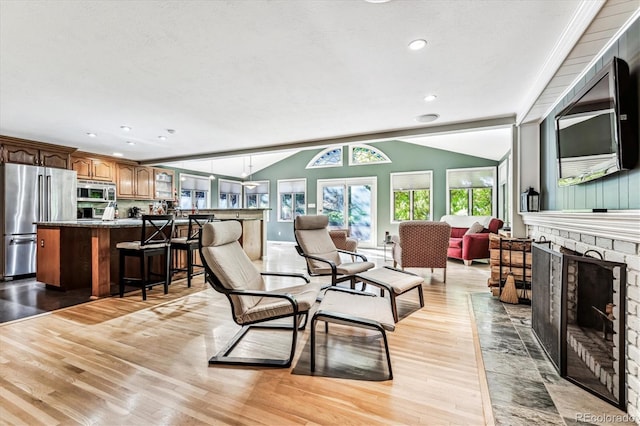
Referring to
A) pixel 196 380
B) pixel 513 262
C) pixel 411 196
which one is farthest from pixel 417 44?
pixel 411 196

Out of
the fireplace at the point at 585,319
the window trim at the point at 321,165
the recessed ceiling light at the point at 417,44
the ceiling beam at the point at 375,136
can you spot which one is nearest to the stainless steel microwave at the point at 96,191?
the ceiling beam at the point at 375,136

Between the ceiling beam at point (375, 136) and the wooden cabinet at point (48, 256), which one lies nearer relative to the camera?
the wooden cabinet at point (48, 256)

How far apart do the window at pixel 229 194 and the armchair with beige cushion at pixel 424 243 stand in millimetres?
7647

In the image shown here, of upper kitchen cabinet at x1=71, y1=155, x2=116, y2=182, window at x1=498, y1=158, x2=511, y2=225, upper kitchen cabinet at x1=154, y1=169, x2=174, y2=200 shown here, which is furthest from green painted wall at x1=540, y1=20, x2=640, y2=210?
upper kitchen cabinet at x1=154, y1=169, x2=174, y2=200

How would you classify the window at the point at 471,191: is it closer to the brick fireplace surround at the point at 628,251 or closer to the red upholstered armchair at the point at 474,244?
the red upholstered armchair at the point at 474,244

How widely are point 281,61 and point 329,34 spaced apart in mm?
586

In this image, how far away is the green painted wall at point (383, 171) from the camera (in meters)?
8.41

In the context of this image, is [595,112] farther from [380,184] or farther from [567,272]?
[380,184]

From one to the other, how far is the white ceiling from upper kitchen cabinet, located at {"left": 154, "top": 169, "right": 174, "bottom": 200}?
143 inches

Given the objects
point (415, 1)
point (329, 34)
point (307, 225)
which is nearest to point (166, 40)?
point (329, 34)

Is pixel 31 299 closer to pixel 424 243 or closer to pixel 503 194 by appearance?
pixel 424 243

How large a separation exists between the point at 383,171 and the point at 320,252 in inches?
233

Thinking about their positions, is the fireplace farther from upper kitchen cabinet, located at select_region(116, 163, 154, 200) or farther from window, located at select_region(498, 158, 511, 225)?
upper kitchen cabinet, located at select_region(116, 163, 154, 200)

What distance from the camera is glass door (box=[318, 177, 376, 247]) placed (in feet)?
30.9
